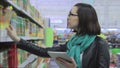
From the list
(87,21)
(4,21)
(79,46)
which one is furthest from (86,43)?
(4,21)

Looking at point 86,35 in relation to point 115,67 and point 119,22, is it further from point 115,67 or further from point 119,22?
point 119,22

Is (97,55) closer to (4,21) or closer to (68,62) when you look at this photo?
(68,62)

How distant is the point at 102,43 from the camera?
220cm

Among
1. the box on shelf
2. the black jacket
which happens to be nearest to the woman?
the black jacket

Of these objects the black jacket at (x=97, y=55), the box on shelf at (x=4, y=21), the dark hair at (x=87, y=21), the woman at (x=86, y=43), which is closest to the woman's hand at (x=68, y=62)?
the woman at (x=86, y=43)

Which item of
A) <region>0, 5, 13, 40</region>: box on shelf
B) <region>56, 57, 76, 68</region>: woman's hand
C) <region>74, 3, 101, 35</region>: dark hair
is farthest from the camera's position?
<region>74, 3, 101, 35</region>: dark hair

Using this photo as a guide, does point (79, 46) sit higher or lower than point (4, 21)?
lower

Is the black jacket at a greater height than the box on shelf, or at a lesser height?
lesser

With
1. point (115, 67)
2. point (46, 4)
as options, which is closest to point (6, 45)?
point (115, 67)

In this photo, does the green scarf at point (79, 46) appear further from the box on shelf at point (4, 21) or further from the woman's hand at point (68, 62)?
the box on shelf at point (4, 21)

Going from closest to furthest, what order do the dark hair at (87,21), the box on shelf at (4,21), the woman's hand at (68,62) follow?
the box on shelf at (4,21) → the woman's hand at (68,62) → the dark hair at (87,21)

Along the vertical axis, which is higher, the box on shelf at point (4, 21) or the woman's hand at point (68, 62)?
the box on shelf at point (4, 21)

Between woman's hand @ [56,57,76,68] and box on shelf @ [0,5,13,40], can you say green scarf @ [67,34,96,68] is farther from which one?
box on shelf @ [0,5,13,40]

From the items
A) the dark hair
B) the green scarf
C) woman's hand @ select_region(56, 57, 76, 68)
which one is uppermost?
the dark hair
